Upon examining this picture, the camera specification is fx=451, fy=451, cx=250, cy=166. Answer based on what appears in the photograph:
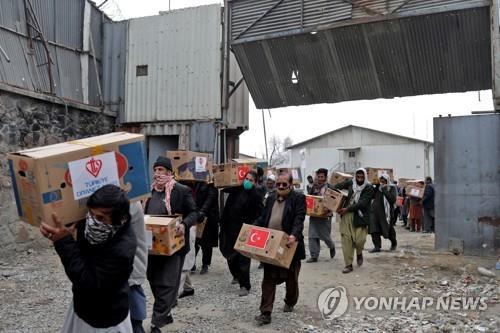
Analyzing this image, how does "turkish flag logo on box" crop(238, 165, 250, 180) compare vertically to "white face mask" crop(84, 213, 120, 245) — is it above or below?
above

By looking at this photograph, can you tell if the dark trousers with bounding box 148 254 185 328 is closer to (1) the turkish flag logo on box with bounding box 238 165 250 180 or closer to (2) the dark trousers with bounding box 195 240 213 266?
(1) the turkish flag logo on box with bounding box 238 165 250 180

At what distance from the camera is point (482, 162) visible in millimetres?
8219

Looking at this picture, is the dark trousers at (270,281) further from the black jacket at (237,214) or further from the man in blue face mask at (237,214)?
the black jacket at (237,214)

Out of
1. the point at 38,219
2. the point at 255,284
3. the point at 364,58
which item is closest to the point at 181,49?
the point at 364,58

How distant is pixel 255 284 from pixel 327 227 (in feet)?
8.05

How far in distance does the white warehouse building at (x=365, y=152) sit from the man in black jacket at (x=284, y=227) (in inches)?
1266

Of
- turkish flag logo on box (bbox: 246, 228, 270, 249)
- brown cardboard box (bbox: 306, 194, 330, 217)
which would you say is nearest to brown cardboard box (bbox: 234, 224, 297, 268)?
turkish flag logo on box (bbox: 246, 228, 270, 249)

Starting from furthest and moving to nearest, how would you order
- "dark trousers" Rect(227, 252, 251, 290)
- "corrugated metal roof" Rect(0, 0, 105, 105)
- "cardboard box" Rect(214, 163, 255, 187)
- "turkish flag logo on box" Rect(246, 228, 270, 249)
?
"corrugated metal roof" Rect(0, 0, 105, 105) < "cardboard box" Rect(214, 163, 255, 187) < "dark trousers" Rect(227, 252, 251, 290) < "turkish flag logo on box" Rect(246, 228, 270, 249)

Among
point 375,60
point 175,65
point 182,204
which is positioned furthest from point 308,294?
point 175,65

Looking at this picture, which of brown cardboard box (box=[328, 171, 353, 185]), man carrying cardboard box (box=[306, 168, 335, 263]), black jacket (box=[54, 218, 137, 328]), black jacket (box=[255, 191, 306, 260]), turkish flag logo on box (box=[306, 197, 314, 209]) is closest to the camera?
black jacket (box=[54, 218, 137, 328])

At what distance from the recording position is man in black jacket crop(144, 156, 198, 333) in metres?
4.30

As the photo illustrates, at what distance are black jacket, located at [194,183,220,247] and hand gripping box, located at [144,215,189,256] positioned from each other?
2.76 metres

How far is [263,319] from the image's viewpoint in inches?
196

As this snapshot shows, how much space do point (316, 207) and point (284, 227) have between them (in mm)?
3469
